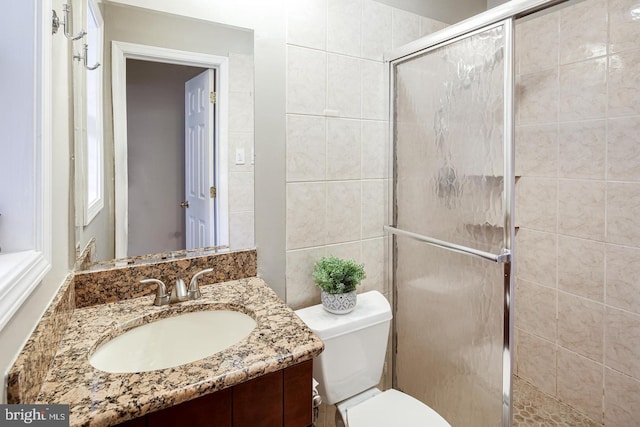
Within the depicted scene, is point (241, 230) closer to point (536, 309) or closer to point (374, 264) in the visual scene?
point (374, 264)

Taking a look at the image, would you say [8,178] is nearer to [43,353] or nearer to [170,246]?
[43,353]

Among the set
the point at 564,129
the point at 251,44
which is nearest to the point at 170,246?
the point at 251,44

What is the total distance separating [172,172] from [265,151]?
350mm

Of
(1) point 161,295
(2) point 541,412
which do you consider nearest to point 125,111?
(1) point 161,295

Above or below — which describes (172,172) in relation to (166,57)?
below

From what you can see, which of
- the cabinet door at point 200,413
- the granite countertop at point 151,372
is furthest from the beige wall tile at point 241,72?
the cabinet door at point 200,413

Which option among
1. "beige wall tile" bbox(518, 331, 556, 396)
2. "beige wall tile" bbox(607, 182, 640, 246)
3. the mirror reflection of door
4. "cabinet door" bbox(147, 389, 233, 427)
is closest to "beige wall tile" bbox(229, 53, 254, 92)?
the mirror reflection of door

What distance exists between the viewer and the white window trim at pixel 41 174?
67 cm

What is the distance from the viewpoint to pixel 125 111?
1142mm

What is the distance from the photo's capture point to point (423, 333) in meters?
1.61

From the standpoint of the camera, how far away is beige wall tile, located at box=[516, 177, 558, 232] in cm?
189

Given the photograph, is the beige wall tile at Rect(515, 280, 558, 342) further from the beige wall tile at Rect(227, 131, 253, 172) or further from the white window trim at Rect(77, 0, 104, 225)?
the white window trim at Rect(77, 0, 104, 225)

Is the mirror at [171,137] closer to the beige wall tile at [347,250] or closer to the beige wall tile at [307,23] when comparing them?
the beige wall tile at [307,23]

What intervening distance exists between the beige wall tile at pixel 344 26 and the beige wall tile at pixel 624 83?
1.19m
